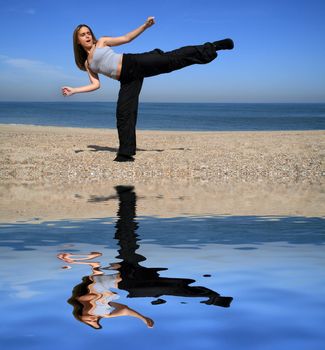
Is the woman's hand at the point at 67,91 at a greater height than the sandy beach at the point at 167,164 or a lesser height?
greater

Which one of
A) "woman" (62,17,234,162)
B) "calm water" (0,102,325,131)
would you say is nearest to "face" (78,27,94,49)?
"woman" (62,17,234,162)

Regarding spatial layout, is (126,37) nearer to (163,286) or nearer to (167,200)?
(167,200)

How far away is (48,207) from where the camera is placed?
5164 mm

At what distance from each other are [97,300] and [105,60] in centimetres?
696

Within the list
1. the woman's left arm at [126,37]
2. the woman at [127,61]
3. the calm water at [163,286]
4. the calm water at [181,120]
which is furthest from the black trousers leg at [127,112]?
the calm water at [181,120]

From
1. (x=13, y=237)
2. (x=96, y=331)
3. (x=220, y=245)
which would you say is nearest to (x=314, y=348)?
(x=96, y=331)

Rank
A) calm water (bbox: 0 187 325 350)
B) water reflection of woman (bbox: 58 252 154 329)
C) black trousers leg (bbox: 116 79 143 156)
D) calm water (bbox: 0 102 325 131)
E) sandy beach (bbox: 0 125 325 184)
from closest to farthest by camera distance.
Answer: calm water (bbox: 0 187 325 350) → water reflection of woman (bbox: 58 252 154 329) → sandy beach (bbox: 0 125 325 184) → black trousers leg (bbox: 116 79 143 156) → calm water (bbox: 0 102 325 131)

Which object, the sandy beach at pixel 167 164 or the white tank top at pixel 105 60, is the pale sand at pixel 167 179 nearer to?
the sandy beach at pixel 167 164

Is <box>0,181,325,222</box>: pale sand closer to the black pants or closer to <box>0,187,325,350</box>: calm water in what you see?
<box>0,187,325,350</box>: calm water

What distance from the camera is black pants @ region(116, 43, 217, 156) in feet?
27.3

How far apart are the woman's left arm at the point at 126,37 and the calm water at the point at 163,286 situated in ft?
16.4

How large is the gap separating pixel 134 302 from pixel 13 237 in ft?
6.01

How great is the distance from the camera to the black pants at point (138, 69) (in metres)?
8.31

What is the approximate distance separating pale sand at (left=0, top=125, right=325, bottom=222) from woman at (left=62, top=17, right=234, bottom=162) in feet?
3.83
